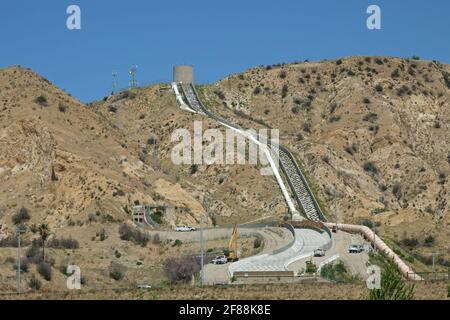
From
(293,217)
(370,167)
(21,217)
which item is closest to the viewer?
(21,217)

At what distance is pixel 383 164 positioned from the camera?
144m

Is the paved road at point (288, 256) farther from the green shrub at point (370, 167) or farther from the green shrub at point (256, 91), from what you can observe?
the green shrub at point (256, 91)

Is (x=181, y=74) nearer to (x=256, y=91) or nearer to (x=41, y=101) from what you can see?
(x=256, y=91)

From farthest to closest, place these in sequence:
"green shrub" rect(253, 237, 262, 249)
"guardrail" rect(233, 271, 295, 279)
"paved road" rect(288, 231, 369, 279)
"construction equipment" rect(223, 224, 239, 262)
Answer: "green shrub" rect(253, 237, 262, 249)
"construction equipment" rect(223, 224, 239, 262)
"paved road" rect(288, 231, 369, 279)
"guardrail" rect(233, 271, 295, 279)

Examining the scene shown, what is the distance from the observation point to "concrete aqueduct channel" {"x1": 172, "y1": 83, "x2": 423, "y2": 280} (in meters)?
81.2

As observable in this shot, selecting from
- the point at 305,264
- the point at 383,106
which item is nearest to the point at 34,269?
the point at 305,264

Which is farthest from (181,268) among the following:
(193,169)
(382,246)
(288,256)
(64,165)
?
(193,169)

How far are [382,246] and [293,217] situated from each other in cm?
2162

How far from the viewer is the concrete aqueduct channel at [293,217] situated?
8125cm

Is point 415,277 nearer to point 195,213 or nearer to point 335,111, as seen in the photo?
point 195,213

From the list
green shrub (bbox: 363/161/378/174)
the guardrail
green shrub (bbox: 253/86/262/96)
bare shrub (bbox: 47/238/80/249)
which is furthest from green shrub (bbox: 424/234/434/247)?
green shrub (bbox: 253/86/262/96)

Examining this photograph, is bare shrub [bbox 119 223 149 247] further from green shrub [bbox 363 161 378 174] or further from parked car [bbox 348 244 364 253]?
green shrub [bbox 363 161 378 174]

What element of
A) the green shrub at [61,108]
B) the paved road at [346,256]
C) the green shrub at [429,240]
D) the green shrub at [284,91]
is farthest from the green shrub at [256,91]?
the paved road at [346,256]

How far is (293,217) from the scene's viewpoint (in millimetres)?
112625
